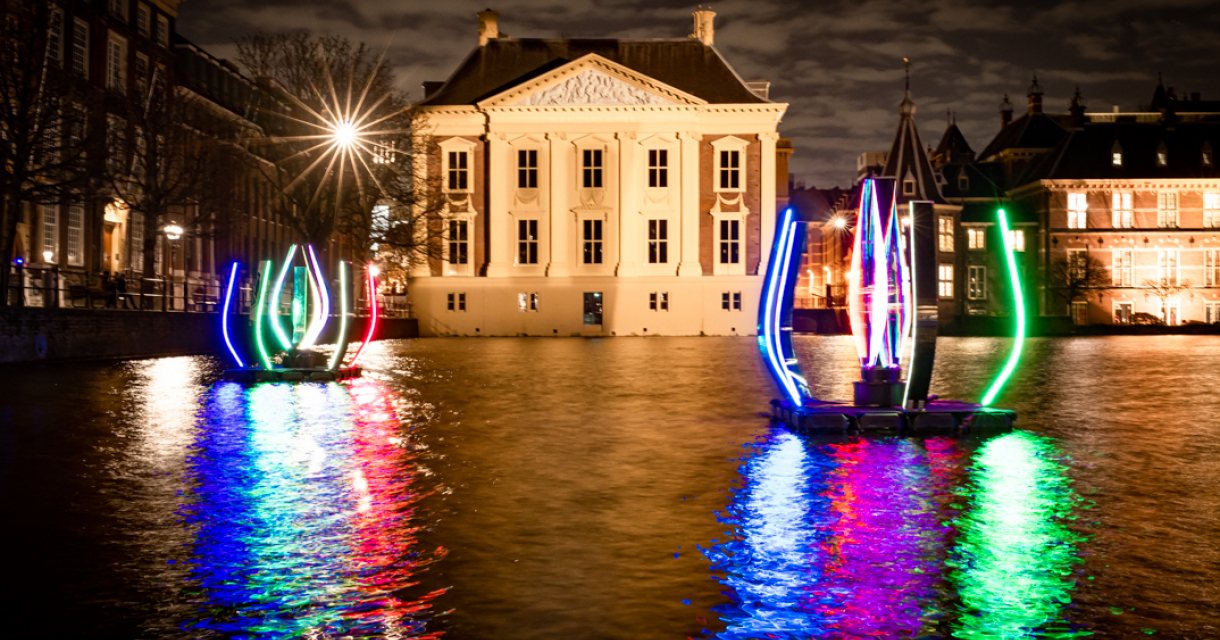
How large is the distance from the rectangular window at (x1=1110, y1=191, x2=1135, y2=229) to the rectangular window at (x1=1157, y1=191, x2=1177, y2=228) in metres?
1.93

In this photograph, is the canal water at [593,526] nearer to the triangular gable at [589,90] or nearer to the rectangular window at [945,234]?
the triangular gable at [589,90]

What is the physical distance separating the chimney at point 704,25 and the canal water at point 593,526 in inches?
2435

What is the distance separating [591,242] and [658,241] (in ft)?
13.1

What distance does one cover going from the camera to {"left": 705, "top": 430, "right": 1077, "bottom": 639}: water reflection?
19.7ft

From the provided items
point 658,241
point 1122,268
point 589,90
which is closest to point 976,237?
point 1122,268

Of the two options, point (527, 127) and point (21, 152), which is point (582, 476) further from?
point (527, 127)

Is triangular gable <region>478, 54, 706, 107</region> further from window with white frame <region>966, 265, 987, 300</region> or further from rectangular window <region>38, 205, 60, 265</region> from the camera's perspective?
window with white frame <region>966, 265, 987, 300</region>

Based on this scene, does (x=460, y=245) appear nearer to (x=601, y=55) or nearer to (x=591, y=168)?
(x=591, y=168)

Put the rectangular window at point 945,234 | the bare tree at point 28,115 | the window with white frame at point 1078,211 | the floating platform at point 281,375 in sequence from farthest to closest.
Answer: the window with white frame at point 1078,211 < the rectangular window at point 945,234 < the bare tree at point 28,115 < the floating platform at point 281,375

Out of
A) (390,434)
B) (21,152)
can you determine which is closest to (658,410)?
(390,434)

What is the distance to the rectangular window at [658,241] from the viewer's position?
73312 millimetres

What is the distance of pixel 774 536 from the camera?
319 inches

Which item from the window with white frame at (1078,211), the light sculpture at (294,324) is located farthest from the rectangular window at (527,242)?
the light sculpture at (294,324)

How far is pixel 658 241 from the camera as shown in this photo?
73.3 m
